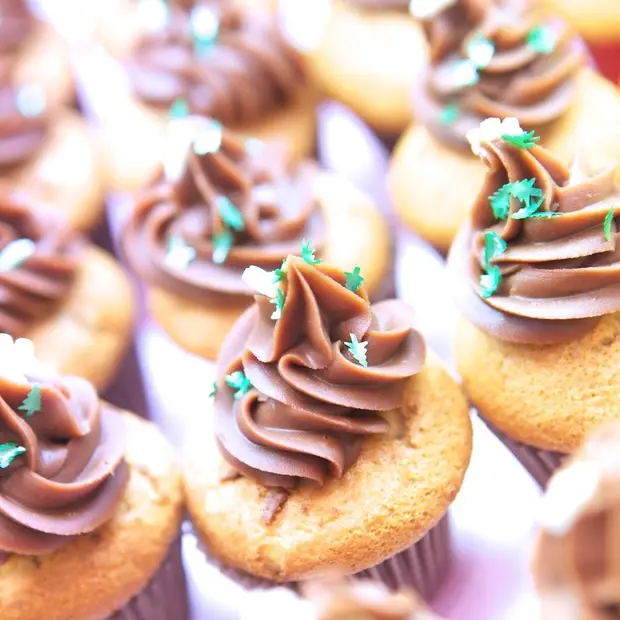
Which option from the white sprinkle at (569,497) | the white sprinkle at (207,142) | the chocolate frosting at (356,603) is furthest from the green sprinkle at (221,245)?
the white sprinkle at (569,497)

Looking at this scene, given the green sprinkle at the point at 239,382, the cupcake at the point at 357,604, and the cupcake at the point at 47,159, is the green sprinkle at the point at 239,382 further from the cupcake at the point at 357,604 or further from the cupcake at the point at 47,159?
the cupcake at the point at 47,159

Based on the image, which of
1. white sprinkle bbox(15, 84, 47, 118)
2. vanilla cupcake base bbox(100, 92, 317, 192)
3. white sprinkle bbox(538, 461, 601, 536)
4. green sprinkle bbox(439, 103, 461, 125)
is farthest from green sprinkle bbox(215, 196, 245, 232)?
white sprinkle bbox(538, 461, 601, 536)

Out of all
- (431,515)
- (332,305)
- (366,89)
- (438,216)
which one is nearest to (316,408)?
(332,305)

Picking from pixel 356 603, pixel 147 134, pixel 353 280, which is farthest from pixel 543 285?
pixel 147 134

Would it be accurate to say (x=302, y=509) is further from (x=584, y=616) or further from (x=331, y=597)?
(x=584, y=616)

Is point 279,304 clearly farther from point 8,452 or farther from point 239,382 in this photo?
point 8,452

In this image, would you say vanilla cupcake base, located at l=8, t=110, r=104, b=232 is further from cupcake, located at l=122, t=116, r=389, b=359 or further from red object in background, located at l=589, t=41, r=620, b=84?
red object in background, located at l=589, t=41, r=620, b=84
